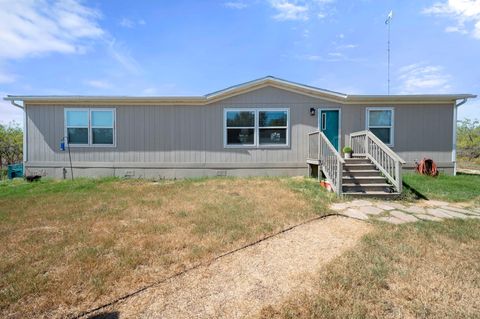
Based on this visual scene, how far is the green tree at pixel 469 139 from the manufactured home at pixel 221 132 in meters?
11.2

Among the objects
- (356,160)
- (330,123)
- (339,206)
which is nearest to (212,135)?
(330,123)

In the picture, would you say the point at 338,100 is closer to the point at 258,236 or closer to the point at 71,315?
the point at 258,236

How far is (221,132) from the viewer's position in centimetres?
903

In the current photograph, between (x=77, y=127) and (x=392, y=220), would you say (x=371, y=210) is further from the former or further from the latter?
(x=77, y=127)

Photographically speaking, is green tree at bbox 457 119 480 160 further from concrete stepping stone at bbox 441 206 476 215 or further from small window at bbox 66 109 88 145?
small window at bbox 66 109 88 145

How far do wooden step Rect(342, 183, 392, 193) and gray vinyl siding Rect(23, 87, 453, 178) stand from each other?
9.17 ft

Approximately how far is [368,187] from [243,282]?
199 inches

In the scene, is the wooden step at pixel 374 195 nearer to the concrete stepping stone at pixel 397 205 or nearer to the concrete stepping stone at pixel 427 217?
the concrete stepping stone at pixel 397 205

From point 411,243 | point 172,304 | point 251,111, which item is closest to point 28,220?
point 172,304

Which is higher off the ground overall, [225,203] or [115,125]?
[115,125]

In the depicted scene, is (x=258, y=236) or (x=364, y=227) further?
(x=364, y=227)

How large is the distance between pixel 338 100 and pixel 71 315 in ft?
30.3

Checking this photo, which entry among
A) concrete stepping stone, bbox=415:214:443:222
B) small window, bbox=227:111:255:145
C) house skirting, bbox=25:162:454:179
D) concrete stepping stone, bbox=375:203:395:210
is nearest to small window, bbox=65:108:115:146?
house skirting, bbox=25:162:454:179

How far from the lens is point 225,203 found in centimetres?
532
